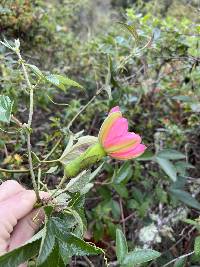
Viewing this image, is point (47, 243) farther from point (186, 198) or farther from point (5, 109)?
point (186, 198)

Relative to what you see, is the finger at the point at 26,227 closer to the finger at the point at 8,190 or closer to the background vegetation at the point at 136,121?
the finger at the point at 8,190

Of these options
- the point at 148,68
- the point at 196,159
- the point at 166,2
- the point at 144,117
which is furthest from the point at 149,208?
the point at 166,2

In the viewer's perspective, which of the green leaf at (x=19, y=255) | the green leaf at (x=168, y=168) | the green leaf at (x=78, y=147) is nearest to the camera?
the green leaf at (x=19, y=255)

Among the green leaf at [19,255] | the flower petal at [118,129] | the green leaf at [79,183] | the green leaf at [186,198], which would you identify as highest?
→ the flower petal at [118,129]

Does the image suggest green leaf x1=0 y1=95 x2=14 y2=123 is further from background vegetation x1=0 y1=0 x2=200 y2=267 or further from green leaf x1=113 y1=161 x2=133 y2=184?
green leaf x1=113 y1=161 x2=133 y2=184

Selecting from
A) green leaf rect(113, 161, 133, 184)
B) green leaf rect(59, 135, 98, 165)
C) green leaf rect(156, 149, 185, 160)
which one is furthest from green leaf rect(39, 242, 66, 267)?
green leaf rect(156, 149, 185, 160)

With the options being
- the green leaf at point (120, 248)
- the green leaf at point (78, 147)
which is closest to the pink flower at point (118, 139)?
the green leaf at point (78, 147)

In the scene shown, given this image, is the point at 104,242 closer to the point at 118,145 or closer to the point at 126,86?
the point at 126,86
